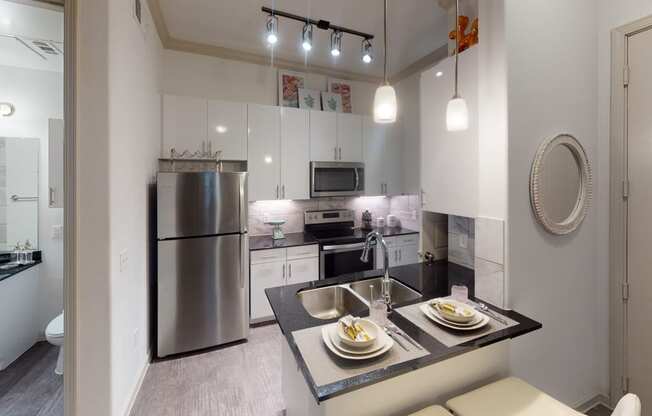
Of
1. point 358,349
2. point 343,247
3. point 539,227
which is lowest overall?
point 358,349

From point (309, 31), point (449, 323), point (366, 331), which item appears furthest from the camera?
point (309, 31)

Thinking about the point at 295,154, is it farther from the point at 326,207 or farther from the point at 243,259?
the point at 243,259

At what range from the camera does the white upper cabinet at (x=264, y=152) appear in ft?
9.85

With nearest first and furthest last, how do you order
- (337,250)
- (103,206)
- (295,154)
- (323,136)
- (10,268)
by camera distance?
1. (103,206)
2. (10,268)
3. (337,250)
4. (295,154)
5. (323,136)

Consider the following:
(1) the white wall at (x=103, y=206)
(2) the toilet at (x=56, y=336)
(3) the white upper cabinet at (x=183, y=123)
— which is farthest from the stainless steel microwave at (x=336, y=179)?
(2) the toilet at (x=56, y=336)

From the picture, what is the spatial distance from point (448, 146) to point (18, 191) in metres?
3.88

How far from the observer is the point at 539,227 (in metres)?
1.51

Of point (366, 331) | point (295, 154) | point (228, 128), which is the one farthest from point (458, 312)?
point (228, 128)

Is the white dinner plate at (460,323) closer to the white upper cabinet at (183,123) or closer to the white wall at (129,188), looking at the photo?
the white wall at (129,188)

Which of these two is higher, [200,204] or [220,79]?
[220,79]

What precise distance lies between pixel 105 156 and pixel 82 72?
1.49 feet

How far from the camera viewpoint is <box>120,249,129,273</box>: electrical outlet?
167 cm

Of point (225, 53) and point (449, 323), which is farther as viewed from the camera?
point (225, 53)

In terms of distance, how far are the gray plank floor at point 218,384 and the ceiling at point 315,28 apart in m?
3.09
